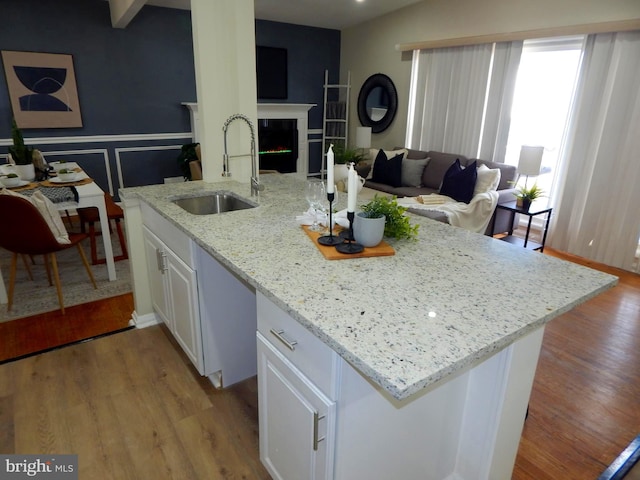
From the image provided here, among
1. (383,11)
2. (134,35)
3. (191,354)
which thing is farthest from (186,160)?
(191,354)

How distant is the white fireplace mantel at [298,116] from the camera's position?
6.09 metres

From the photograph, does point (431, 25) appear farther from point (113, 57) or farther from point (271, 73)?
point (113, 57)

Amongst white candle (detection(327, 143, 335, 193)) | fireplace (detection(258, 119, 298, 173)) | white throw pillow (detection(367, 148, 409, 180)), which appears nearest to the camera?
white candle (detection(327, 143, 335, 193))

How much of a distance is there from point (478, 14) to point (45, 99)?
514 centimetres

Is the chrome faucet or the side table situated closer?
the chrome faucet

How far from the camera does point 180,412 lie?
1.95m

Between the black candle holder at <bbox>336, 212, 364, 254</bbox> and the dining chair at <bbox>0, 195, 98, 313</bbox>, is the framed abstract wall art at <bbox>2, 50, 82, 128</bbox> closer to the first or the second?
the dining chair at <bbox>0, 195, 98, 313</bbox>

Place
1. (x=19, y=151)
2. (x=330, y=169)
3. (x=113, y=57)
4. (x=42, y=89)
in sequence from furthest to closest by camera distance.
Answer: (x=113, y=57), (x=42, y=89), (x=19, y=151), (x=330, y=169)

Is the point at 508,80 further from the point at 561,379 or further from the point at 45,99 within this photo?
the point at 45,99

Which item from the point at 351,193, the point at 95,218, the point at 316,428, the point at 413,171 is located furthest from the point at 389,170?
the point at 316,428

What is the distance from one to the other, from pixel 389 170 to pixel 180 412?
13.1 ft

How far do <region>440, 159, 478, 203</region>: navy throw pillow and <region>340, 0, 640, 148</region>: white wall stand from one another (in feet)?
5.06

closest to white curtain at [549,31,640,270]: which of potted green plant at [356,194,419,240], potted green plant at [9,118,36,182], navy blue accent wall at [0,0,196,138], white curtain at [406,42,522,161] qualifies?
white curtain at [406,42,522,161]

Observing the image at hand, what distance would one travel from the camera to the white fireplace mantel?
240 inches
